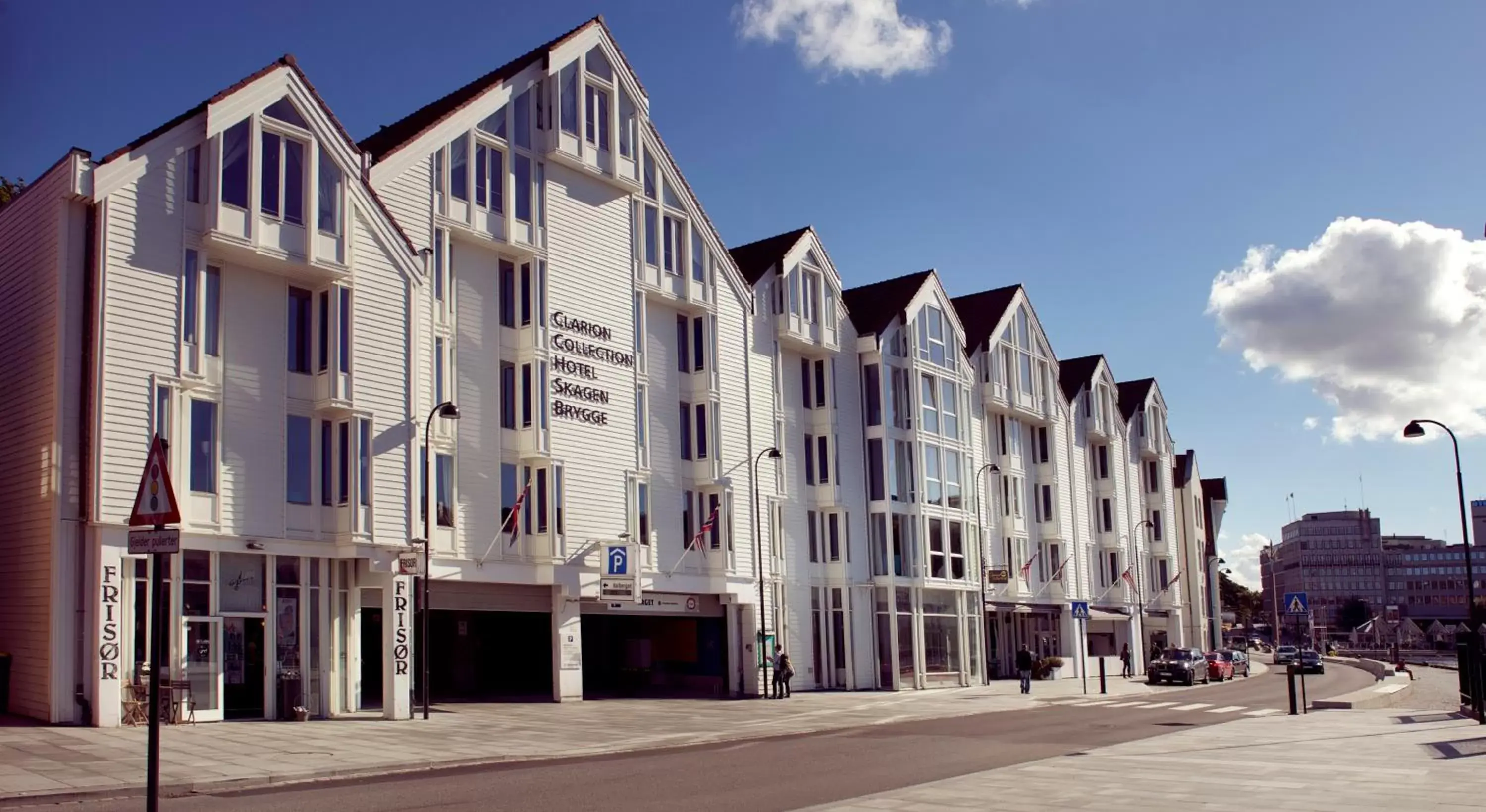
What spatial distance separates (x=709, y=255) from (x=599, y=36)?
8119 millimetres

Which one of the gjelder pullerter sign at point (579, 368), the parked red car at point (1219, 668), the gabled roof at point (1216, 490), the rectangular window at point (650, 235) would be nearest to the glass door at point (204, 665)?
the gjelder pullerter sign at point (579, 368)

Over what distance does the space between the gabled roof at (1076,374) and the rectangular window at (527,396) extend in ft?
133

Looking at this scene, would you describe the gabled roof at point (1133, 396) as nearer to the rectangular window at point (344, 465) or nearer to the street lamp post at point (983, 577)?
the street lamp post at point (983, 577)

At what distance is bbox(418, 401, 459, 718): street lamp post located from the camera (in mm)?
28453

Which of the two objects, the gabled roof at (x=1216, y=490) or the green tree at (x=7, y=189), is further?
the gabled roof at (x=1216, y=490)

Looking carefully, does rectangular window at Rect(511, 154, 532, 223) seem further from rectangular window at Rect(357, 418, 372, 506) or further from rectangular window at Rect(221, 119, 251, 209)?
rectangular window at Rect(221, 119, 251, 209)

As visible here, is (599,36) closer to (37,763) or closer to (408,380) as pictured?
(408,380)

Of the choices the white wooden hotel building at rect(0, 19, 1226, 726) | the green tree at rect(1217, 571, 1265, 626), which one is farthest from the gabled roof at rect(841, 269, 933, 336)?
the green tree at rect(1217, 571, 1265, 626)

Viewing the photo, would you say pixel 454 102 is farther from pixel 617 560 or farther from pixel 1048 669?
pixel 1048 669

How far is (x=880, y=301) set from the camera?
51812mm

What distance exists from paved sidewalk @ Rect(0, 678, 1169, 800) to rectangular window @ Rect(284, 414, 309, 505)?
4.91 metres

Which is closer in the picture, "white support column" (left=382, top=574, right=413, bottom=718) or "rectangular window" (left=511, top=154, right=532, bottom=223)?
"white support column" (left=382, top=574, right=413, bottom=718)

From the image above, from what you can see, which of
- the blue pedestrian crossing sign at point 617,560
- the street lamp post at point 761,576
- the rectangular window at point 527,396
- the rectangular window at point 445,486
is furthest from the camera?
the street lamp post at point 761,576

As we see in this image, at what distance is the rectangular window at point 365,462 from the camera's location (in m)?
29.0
